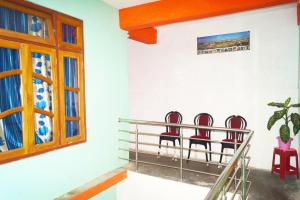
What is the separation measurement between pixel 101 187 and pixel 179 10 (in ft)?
10.2

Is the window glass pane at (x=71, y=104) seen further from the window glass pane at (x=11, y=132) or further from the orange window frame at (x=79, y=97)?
the window glass pane at (x=11, y=132)

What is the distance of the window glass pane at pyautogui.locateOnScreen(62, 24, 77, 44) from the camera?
3.26m

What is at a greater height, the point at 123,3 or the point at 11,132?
the point at 123,3

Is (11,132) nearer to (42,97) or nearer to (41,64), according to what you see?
(42,97)

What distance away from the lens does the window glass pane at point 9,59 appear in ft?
8.26

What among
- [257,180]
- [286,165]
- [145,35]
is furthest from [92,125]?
[286,165]

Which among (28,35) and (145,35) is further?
(145,35)

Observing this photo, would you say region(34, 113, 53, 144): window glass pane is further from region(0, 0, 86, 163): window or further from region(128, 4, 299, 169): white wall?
region(128, 4, 299, 169): white wall

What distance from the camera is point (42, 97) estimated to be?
9.64ft

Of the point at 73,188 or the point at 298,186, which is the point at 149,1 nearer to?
the point at 73,188

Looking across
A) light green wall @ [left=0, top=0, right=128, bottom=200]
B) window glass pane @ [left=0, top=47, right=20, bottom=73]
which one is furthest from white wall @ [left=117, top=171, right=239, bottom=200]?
window glass pane @ [left=0, top=47, right=20, bottom=73]

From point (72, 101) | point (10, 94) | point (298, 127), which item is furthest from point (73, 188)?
point (298, 127)

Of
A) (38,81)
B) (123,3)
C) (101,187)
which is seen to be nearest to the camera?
(38,81)

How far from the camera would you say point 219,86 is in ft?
16.5
